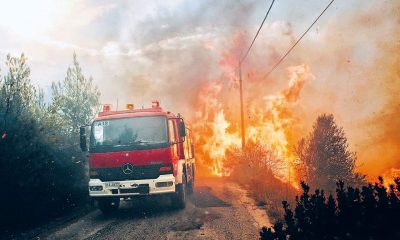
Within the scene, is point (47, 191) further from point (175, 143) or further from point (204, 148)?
point (204, 148)

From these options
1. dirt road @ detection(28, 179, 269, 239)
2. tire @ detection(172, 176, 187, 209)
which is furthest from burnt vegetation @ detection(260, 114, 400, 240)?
tire @ detection(172, 176, 187, 209)

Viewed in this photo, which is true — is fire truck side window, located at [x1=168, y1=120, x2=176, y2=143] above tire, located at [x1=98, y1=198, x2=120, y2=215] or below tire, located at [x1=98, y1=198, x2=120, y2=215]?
above

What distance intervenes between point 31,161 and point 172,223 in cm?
403

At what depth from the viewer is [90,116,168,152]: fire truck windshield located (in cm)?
933

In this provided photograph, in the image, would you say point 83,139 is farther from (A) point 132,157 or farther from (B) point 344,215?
(B) point 344,215

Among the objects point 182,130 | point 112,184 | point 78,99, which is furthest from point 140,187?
point 78,99

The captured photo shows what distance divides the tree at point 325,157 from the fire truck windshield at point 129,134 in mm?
23513

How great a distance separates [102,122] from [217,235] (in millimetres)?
4743

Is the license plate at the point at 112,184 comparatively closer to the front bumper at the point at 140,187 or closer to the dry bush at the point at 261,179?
the front bumper at the point at 140,187

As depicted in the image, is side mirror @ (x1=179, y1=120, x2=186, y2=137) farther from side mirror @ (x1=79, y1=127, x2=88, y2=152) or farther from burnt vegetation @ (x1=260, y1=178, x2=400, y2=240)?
burnt vegetation @ (x1=260, y1=178, x2=400, y2=240)

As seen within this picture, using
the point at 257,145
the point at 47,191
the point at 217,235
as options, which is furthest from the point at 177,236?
the point at 257,145

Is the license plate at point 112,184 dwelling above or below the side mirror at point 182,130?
below

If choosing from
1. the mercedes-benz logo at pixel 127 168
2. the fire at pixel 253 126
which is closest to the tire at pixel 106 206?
the mercedes-benz logo at pixel 127 168

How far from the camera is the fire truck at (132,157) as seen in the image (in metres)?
9.20
